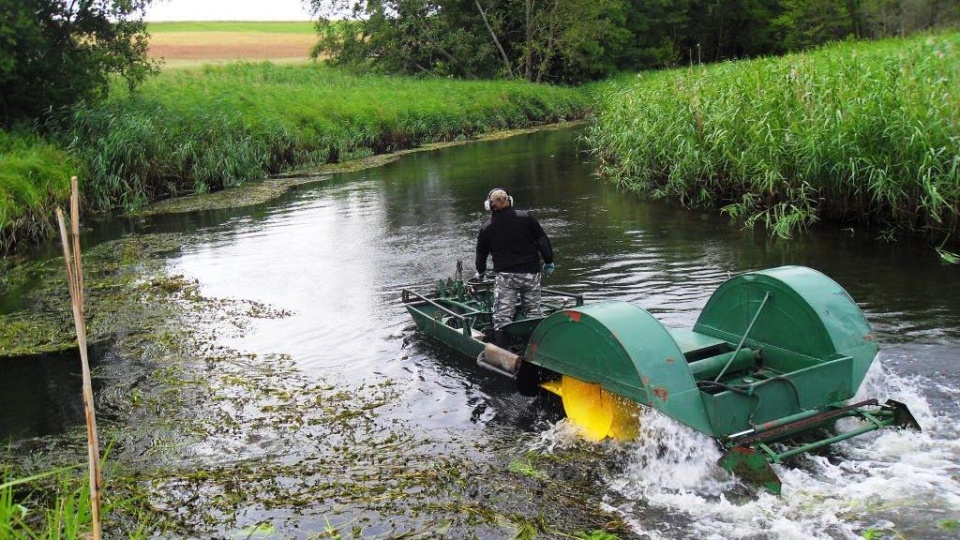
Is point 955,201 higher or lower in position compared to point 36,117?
lower

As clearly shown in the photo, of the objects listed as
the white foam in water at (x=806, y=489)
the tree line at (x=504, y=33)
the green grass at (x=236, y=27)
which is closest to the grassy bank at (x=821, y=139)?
the white foam in water at (x=806, y=489)

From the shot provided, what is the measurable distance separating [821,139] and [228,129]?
1636cm

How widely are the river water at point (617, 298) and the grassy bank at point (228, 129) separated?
2319 mm

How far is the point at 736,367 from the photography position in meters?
6.82

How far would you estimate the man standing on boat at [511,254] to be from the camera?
27.9ft

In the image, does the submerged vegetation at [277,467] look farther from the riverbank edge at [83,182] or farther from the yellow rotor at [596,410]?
the riverbank edge at [83,182]

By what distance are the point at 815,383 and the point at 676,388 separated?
1185mm

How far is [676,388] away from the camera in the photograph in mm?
5742

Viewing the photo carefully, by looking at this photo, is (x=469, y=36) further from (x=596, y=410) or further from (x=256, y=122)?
(x=596, y=410)

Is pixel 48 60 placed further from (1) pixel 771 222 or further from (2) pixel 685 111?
(1) pixel 771 222

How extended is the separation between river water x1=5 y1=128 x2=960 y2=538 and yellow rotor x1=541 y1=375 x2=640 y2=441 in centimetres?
17

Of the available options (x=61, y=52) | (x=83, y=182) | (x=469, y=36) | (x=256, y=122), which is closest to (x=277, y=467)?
(x=83, y=182)

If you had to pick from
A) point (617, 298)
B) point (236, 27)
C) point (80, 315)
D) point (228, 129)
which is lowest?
point (617, 298)

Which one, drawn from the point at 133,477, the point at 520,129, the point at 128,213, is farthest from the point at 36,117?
the point at 520,129
